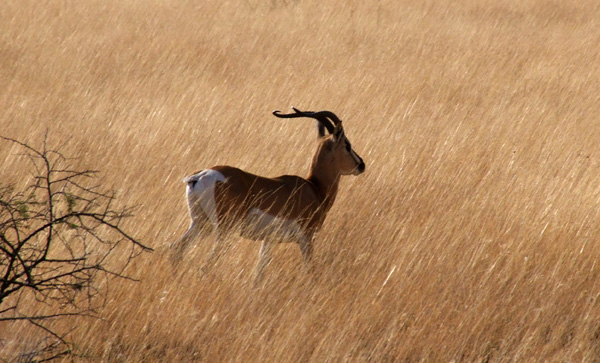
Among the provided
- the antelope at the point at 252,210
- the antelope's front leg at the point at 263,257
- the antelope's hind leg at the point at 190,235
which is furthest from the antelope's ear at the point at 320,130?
the antelope's hind leg at the point at 190,235

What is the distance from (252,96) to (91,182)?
269 centimetres

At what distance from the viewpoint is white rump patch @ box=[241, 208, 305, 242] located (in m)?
4.88

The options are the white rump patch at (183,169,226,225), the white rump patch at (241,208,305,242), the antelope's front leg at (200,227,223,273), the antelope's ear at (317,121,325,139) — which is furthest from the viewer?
the antelope's ear at (317,121,325,139)

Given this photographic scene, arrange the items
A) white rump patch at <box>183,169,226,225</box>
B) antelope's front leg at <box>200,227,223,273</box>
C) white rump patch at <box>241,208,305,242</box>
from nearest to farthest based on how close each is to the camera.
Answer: antelope's front leg at <box>200,227,223,273</box> < white rump patch at <box>183,169,226,225</box> < white rump patch at <box>241,208,305,242</box>

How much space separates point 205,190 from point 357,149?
2.64 meters

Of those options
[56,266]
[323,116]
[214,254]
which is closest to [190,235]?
[214,254]

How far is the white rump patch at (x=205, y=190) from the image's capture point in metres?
4.77

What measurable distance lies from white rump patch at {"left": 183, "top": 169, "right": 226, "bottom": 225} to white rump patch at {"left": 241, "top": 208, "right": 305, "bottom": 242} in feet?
0.68

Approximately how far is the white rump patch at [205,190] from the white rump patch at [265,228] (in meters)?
0.21

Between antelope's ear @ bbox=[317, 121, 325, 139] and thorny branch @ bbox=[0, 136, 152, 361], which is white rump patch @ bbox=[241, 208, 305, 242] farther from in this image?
antelope's ear @ bbox=[317, 121, 325, 139]

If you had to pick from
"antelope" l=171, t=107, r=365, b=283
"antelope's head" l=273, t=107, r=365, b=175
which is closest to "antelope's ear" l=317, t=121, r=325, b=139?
"antelope's head" l=273, t=107, r=365, b=175

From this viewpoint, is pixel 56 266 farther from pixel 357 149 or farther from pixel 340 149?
pixel 357 149

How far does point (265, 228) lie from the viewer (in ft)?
16.0

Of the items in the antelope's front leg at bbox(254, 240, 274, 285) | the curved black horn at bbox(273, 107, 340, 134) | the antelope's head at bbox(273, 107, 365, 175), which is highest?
the curved black horn at bbox(273, 107, 340, 134)
